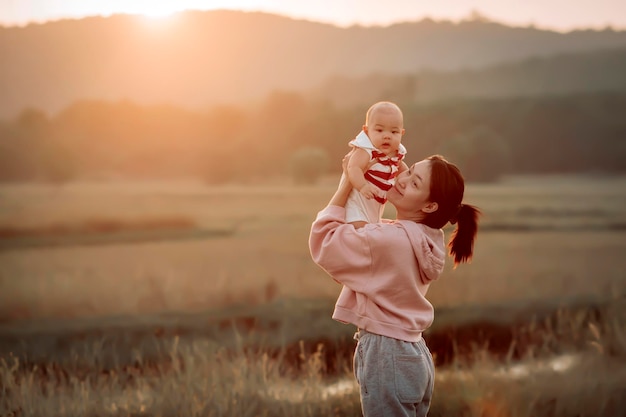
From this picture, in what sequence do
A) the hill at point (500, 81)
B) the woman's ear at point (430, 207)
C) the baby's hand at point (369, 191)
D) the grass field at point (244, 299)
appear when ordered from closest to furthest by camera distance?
the baby's hand at point (369, 191)
the woman's ear at point (430, 207)
the grass field at point (244, 299)
the hill at point (500, 81)

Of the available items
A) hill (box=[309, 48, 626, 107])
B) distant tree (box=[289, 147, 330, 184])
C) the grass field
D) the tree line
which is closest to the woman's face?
the grass field

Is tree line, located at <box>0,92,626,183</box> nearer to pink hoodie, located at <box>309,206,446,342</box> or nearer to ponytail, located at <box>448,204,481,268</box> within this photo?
ponytail, located at <box>448,204,481,268</box>

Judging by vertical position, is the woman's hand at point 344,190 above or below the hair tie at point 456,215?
above

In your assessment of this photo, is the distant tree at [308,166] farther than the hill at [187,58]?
Yes

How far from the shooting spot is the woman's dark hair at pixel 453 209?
206 centimetres

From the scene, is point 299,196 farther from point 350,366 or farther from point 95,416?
point 95,416

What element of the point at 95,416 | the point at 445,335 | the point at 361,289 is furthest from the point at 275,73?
the point at 361,289

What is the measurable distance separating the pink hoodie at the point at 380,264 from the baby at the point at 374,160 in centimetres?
6

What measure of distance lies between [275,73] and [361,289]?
6732 millimetres

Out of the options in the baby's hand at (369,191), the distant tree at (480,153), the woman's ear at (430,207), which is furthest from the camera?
the distant tree at (480,153)

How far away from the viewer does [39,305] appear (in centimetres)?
627

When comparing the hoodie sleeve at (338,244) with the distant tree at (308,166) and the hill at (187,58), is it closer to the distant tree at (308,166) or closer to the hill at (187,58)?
the distant tree at (308,166)

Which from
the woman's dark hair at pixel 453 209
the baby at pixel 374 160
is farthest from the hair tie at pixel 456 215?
the baby at pixel 374 160

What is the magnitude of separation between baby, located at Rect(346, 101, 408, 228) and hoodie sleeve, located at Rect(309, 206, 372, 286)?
0.05 metres
